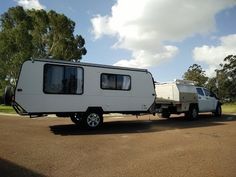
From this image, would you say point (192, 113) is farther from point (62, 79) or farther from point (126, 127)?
point (62, 79)

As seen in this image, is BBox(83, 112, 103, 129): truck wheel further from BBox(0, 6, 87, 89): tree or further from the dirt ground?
BBox(0, 6, 87, 89): tree

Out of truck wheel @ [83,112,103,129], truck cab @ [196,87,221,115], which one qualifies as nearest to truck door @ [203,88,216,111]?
truck cab @ [196,87,221,115]

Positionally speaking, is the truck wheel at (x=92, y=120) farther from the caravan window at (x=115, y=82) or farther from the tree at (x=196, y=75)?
the tree at (x=196, y=75)

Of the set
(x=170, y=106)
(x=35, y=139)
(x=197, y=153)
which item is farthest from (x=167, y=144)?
(x=170, y=106)

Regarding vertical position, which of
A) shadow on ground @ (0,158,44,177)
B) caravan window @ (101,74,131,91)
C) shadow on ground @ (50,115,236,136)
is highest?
caravan window @ (101,74,131,91)

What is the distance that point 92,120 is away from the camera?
13.6 m

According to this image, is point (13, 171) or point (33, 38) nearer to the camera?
point (13, 171)

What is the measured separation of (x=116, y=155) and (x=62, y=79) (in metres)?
5.44

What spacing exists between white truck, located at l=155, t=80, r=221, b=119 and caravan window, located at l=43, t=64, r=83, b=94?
6115 mm

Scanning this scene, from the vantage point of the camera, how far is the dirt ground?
22.1 feet

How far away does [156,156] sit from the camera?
8289 millimetres

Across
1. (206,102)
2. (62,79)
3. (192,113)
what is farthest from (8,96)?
(206,102)

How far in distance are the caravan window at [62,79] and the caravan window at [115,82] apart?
120cm

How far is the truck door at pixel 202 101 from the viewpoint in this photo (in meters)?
20.5
